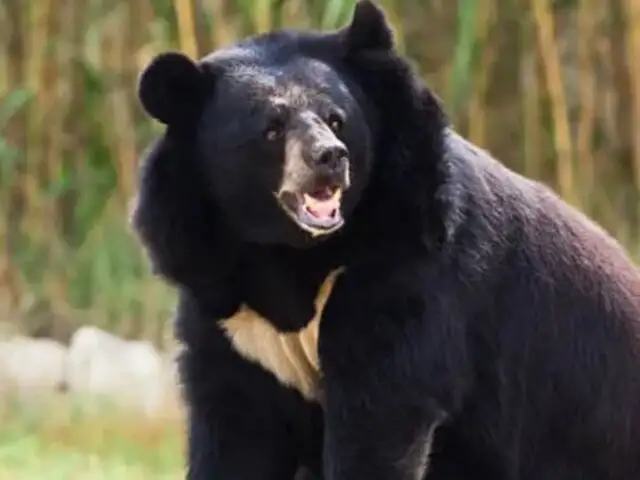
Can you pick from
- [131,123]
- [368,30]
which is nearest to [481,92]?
[131,123]

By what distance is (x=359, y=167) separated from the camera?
2477mm

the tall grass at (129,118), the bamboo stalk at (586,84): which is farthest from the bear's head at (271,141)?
the bamboo stalk at (586,84)

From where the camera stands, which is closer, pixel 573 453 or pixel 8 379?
pixel 573 453

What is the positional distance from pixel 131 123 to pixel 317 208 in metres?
3.03

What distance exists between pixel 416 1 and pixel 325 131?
3007mm

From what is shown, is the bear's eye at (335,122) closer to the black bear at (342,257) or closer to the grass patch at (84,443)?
the black bear at (342,257)

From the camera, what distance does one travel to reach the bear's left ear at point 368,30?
8.26 ft

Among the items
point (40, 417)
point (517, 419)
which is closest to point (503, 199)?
point (517, 419)

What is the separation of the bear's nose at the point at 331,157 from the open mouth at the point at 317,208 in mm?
43

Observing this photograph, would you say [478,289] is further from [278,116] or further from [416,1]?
[416,1]

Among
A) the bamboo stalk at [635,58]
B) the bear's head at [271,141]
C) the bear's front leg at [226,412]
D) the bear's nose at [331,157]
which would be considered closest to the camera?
the bear's nose at [331,157]

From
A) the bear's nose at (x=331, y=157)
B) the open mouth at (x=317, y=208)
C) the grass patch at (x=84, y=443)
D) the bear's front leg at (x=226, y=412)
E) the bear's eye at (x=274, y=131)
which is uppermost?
the bear's eye at (x=274, y=131)

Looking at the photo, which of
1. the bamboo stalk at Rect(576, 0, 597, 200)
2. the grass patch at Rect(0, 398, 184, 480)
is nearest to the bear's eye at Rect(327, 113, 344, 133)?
the grass patch at Rect(0, 398, 184, 480)

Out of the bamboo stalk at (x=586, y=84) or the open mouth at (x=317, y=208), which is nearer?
the open mouth at (x=317, y=208)
